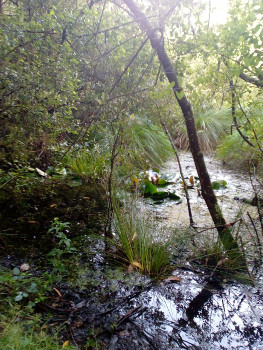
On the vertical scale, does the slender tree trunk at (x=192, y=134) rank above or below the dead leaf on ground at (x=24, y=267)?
above

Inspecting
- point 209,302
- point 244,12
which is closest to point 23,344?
point 209,302

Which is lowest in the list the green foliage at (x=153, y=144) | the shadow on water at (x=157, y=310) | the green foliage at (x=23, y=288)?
the shadow on water at (x=157, y=310)

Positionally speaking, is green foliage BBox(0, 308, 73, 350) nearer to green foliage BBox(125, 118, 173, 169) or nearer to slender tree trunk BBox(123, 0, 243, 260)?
slender tree trunk BBox(123, 0, 243, 260)

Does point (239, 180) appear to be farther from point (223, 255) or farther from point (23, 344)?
point (23, 344)

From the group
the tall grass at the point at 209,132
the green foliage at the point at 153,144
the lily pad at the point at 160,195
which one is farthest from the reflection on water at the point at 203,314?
the tall grass at the point at 209,132

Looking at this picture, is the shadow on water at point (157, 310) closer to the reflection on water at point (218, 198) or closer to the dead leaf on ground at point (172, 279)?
the dead leaf on ground at point (172, 279)

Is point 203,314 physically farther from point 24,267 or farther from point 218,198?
point 218,198

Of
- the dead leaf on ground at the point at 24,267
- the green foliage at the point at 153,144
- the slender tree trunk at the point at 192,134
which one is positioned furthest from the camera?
the green foliage at the point at 153,144

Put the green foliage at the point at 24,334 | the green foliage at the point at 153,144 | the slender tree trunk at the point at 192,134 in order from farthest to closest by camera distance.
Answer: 1. the green foliage at the point at 153,144
2. the slender tree trunk at the point at 192,134
3. the green foliage at the point at 24,334

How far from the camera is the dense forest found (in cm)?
151

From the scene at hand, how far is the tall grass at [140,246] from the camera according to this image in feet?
6.64

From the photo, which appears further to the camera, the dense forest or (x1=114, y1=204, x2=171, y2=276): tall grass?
(x1=114, y1=204, x2=171, y2=276): tall grass

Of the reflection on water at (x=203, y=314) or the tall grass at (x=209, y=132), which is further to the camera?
the tall grass at (x=209, y=132)

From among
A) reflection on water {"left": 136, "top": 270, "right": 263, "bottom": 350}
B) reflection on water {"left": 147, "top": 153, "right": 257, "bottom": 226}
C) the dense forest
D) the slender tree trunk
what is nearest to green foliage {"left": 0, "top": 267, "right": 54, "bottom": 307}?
the dense forest
